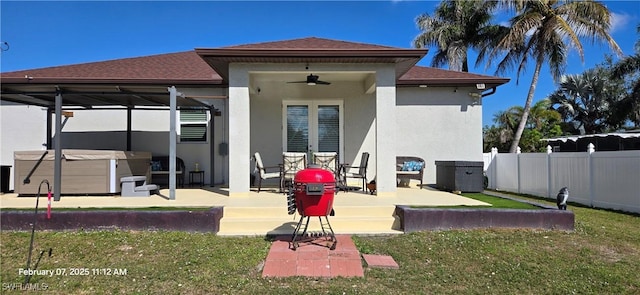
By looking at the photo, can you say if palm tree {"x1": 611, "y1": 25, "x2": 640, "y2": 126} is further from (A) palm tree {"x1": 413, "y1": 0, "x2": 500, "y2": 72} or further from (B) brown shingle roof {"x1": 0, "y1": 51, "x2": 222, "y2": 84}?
(B) brown shingle roof {"x1": 0, "y1": 51, "x2": 222, "y2": 84}

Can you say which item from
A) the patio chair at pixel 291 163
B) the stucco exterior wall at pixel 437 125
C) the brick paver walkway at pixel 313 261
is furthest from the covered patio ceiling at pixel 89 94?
the stucco exterior wall at pixel 437 125

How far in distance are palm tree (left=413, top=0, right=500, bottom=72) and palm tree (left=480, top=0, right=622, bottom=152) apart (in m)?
4.25

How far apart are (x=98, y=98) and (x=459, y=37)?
1799 cm

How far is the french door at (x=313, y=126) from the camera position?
380 inches

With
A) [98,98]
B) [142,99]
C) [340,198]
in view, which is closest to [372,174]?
[340,198]

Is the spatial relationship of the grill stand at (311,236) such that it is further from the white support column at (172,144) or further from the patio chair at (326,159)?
the white support column at (172,144)

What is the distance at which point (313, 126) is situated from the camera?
966 centimetres

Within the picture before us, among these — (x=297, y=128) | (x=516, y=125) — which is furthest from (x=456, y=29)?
(x=297, y=128)

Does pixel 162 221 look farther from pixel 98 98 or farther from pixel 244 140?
pixel 98 98

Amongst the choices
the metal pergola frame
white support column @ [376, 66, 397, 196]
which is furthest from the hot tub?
white support column @ [376, 66, 397, 196]

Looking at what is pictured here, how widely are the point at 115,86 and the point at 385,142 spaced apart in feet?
19.0

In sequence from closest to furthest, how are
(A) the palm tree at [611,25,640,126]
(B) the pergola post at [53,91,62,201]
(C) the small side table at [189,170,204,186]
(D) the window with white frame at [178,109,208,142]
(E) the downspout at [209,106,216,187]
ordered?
1. (B) the pergola post at [53,91,62,201]
2. (E) the downspout at [209,106,216,187]
3. (C) the small side table at [189,170,204,186]
4. (D) the window with white frame at [178,109,208,142]
5. (A) the palm tree at [611,25,640,126]

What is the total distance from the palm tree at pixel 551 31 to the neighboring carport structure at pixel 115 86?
1135 centimetres

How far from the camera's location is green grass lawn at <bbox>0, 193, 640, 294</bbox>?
→ 364 centimetres
